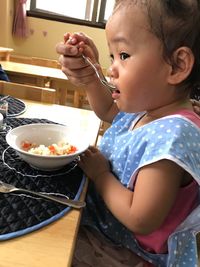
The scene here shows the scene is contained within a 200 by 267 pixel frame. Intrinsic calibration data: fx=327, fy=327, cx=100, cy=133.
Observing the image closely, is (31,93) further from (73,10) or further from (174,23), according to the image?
(73,10)

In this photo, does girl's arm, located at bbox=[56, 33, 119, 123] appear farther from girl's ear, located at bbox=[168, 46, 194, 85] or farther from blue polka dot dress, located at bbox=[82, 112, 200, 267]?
girl's ear, located at bbox=[168, 46, 194, 85]

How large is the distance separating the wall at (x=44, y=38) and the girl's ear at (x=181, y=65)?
3.35 meters

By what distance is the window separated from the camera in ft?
12.9

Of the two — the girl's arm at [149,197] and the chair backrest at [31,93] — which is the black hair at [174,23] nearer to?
the girl's arm at [149,197]

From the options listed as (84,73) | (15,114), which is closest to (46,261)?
(84,73)

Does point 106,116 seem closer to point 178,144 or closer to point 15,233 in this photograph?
point 178,144

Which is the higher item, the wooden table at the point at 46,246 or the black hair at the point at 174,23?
the black hair at the point at 174,23

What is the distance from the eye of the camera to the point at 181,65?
68cm

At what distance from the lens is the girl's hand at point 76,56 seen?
83cm

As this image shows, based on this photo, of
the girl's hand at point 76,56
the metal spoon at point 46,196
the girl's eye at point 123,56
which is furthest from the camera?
the girl's hand at point 76,56

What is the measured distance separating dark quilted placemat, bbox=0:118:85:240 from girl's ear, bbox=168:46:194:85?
0.29 m

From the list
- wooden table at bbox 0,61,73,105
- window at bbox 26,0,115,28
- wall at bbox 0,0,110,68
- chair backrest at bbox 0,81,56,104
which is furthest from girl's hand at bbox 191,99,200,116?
window at bbox 26,0,115,28

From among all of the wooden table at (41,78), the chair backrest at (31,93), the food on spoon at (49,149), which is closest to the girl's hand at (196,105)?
the food on spoon at (49,149)

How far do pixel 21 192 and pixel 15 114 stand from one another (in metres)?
0.55
